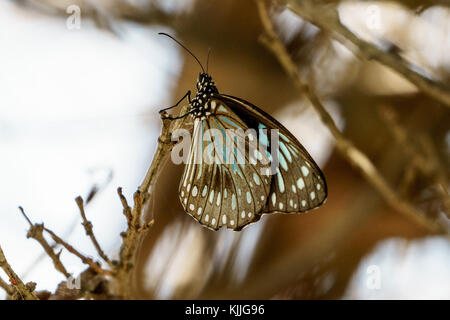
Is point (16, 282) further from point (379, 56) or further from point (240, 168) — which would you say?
point (379, 56)

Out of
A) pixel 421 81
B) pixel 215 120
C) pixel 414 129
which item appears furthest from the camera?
pixel 414 129

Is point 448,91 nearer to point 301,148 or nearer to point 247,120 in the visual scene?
point 301,148

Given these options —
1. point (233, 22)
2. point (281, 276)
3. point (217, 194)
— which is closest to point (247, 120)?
point (217, 194)

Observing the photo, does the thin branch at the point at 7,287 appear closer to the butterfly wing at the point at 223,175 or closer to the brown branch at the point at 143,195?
the brown branch at the point at 143,195

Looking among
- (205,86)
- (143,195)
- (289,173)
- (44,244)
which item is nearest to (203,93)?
(205,86)

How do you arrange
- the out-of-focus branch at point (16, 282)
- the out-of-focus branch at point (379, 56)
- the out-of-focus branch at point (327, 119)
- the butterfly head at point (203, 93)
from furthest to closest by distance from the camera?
the butterfly head at point (203, 93), the out-of-focus branch at point (327, 119), the out-of-focus branch at point (379, 56), the out-of-focus branch at point (16, 282)

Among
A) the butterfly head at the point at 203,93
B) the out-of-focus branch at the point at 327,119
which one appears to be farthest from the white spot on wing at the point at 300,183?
the butterfly head at the point at 203,93
